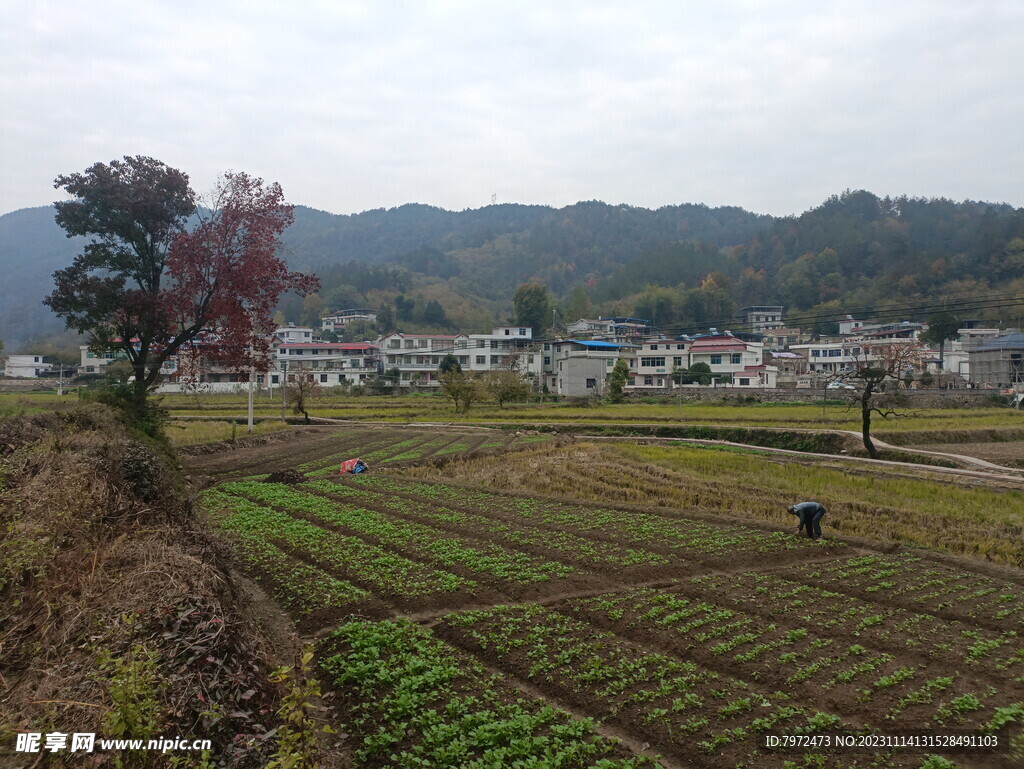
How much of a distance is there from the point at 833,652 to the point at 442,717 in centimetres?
490

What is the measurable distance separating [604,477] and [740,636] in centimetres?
1420

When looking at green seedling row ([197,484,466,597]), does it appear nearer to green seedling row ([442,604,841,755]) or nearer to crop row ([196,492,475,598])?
crop row ([196,492,475,598])

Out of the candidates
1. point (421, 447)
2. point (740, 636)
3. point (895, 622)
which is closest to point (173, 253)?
point (421, 447)

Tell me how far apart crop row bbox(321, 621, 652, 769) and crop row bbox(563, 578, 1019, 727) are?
2258mm

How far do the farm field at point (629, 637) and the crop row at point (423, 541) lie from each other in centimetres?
7

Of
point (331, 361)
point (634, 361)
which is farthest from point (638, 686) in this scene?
point (331, 361)

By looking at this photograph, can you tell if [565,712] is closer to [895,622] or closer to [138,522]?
[895,622]

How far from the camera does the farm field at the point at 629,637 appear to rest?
6.15 metres

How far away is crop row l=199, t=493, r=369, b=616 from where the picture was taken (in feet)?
31.5

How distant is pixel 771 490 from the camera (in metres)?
20.0

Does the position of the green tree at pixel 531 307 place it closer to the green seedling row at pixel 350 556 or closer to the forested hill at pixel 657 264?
the forested hill at pixel 657 264

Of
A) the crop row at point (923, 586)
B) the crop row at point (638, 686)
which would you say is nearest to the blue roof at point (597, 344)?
the crop row at point (923, 586)

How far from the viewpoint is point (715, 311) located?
106m

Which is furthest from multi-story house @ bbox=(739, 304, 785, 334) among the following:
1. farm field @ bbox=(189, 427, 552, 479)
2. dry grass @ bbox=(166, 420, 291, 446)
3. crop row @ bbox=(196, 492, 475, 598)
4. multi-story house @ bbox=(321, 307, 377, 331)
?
crop row @ bbox=(196, 492, 475, 598)
